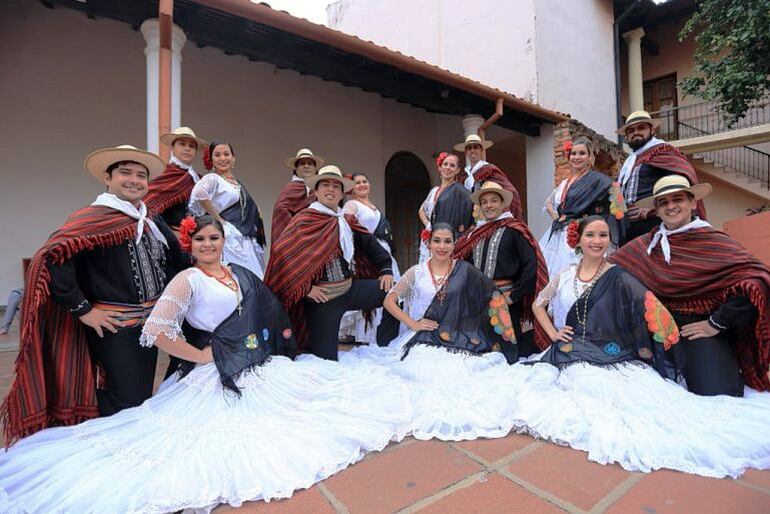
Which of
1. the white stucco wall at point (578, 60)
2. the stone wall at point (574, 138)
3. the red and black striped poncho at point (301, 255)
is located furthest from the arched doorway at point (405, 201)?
the red and black striped poncho at point (301, 255)

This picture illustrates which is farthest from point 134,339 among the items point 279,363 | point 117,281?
point 279,363

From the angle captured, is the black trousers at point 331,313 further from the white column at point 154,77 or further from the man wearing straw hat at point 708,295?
the white column at point 154,77

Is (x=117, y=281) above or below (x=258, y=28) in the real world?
below

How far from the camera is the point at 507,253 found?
332 cm

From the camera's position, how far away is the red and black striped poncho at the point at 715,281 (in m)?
2.39

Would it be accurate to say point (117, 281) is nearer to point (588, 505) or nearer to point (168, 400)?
point (168, 400)

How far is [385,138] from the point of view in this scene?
8281mm

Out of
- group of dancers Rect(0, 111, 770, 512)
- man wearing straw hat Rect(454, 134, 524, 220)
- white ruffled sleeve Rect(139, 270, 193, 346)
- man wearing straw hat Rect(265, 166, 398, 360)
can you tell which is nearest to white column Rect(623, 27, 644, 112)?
man wearing straw hat Rect(454, 134, 524, 220)

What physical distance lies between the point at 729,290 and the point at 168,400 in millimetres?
3169

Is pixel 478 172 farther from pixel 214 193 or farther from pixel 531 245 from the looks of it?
pixel 214 193

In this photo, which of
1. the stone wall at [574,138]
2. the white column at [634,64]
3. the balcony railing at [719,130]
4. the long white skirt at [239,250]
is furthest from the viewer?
the balcony railing at [719,130]

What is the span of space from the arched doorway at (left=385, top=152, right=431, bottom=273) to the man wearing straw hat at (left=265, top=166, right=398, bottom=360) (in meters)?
5.10

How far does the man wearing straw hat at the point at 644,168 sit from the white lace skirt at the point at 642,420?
55.9 inches

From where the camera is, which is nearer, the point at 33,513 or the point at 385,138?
the point at 33,513
